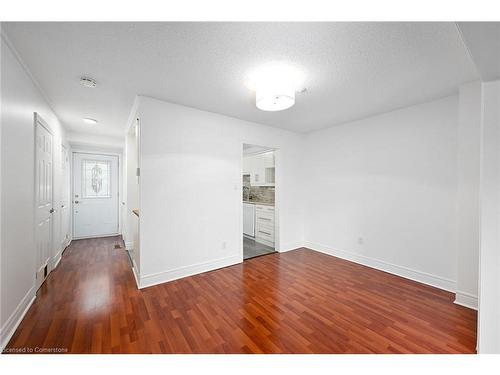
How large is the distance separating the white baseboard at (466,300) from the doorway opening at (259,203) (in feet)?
8.65

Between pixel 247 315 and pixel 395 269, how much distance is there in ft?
8.18

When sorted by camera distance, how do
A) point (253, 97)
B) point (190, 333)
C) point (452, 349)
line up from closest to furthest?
1. point (452, 349)
2. point (190, 333)
3. point (253, 97)

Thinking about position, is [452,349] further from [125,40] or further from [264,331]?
[125,40]

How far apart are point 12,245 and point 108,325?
43.7 inches

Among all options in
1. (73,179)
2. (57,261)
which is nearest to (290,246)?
(57,261)

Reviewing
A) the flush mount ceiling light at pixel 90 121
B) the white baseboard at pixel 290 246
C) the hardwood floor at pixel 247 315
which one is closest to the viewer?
the hardwood floor at pixel 247 315

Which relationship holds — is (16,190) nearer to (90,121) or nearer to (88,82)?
(88,82)

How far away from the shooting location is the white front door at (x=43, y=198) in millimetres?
2453

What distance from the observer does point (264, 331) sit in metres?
Result: 1.79

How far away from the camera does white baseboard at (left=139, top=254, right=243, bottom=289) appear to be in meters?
2.67

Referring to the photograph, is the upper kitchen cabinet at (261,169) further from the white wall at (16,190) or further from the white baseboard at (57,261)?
the white baseboard at (57,261)

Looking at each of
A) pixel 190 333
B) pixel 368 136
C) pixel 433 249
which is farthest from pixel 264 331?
pixel 368 136

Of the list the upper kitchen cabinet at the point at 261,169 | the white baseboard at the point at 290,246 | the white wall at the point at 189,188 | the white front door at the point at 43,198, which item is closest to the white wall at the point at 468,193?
the white baseboard at the point at 290,246

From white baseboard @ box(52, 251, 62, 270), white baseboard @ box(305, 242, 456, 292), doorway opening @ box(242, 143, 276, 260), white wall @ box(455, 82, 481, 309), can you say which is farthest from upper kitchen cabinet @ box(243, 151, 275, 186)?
white baseboard @ box(52, 251, 62, 270)
